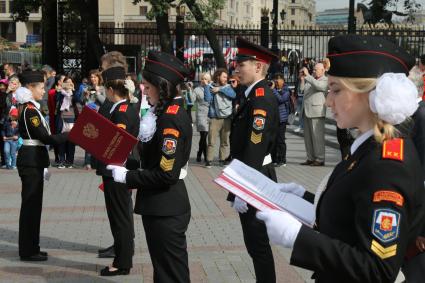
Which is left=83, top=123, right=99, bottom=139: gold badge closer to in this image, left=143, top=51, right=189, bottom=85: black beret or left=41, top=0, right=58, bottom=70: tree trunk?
left=143, top=51, right=189, bottom=85: black beret

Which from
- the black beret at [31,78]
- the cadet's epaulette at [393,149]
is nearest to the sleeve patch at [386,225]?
the cadet's epaulette at [393,149]

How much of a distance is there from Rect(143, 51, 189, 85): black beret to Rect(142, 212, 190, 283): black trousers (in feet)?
3.11

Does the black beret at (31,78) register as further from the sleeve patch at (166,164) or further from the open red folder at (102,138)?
the sleeve patch at (166,164)

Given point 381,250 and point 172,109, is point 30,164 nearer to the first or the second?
point 172,109

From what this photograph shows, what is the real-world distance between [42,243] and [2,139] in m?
6.80

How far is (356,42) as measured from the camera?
273 cm

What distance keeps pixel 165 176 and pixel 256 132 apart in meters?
0.99

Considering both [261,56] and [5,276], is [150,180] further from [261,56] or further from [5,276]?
[5,276]

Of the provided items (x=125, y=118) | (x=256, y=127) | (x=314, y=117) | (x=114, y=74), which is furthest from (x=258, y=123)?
(x=314, y=117)

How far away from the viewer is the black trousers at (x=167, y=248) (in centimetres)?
476

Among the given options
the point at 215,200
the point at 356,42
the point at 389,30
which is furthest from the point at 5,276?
the point at 389,30

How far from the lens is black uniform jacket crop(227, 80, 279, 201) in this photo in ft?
17.7

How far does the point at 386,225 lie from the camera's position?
2404 mm

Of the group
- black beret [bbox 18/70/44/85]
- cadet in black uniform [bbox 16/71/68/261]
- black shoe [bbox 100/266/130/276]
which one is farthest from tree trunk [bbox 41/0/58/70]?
black shoe [bbox 100/266/130/276]
